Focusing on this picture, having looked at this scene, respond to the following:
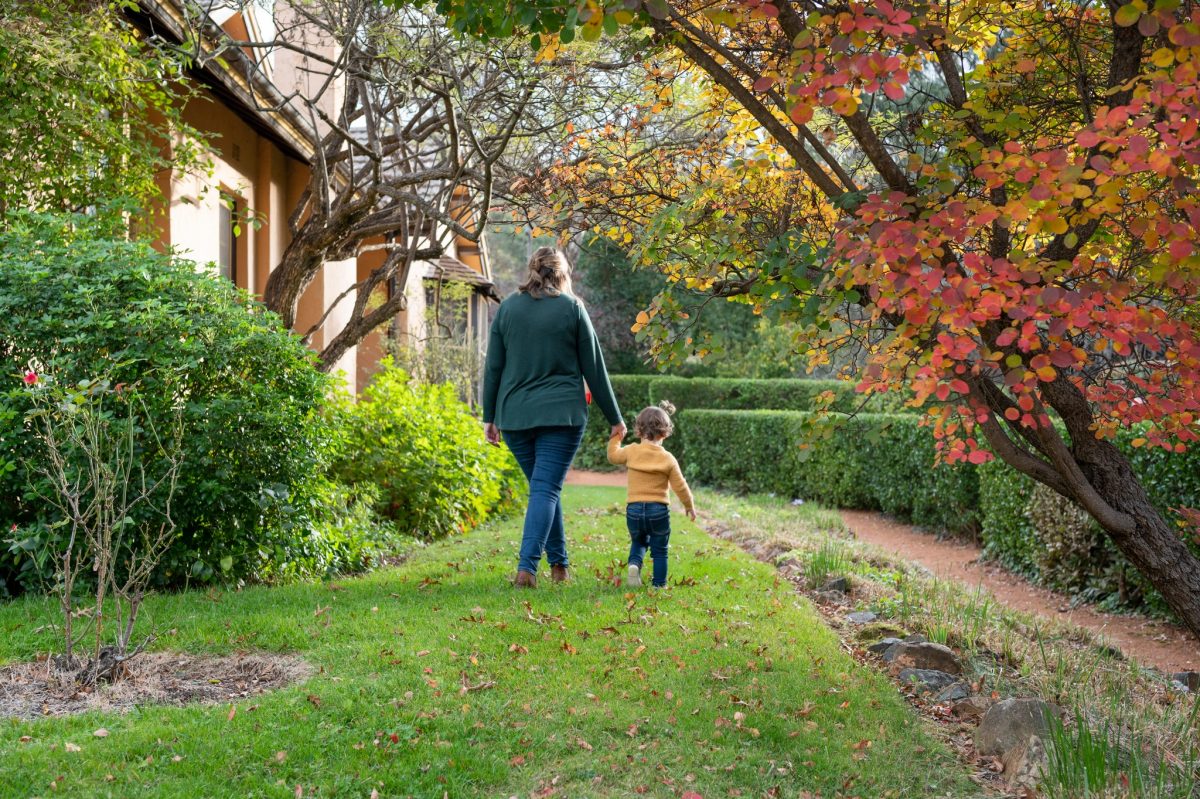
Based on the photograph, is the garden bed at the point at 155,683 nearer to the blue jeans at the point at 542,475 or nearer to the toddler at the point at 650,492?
the blue jeans at the point at 542,475

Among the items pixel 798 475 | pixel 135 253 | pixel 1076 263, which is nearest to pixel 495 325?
pixel 135 253

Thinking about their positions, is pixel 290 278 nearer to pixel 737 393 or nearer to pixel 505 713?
pixel 505 713

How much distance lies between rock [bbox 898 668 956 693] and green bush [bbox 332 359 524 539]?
4.24 m

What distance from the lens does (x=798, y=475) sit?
1453 cm

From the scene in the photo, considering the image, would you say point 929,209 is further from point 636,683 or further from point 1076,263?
point 636,683

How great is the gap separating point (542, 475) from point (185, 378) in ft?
6.32

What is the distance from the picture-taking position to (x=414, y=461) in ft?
26.0

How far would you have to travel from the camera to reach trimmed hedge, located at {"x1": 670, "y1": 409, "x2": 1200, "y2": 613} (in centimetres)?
673

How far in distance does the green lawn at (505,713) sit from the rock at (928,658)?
28 centimetres

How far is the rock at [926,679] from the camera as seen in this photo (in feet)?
13.9

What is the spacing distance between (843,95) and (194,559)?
4.16 meters

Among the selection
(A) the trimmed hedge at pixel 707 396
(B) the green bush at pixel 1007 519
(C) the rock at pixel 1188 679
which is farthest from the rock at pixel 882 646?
(A) the trimmed hedge at pixel 707 396

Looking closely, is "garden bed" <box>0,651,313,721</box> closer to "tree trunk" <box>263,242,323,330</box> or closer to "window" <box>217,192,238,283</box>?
"tree trunk" <box>263,242,323,330</box>

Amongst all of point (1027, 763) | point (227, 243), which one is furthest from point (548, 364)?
point (227, 243)
